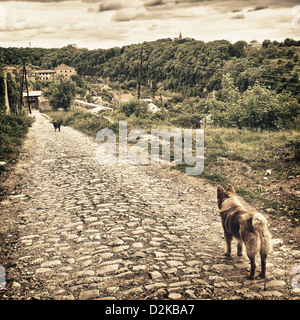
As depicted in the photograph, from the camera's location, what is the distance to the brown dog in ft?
11.8

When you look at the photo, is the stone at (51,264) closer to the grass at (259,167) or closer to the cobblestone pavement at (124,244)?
the cobblestone pavement at (124,244)

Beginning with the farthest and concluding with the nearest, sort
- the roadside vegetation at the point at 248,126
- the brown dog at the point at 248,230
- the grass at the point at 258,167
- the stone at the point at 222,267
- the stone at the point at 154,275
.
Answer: the roadside vegetation at the point at 248,126 → the grass at the point at 258,167 → the stone at the point at 222,267 → the stone at the point at 154,275 → the brown dog at the point at 248,230

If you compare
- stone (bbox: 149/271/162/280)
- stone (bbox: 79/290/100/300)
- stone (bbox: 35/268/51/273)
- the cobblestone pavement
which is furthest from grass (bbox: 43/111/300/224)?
stone (bbox: 35/268/51/273)

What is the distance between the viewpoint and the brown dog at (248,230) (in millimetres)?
3598

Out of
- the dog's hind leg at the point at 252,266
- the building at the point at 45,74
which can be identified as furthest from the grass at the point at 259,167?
the building at the point at 45,74

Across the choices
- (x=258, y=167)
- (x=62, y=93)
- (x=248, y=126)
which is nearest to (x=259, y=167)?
(x=258, y=167)

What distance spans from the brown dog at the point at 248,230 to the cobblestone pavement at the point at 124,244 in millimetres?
392

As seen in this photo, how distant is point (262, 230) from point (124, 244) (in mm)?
2460

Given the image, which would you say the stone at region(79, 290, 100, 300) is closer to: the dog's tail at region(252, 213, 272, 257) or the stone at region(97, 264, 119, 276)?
the stone at region(97, 264, 119, 276)

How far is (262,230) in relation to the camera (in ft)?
11.7

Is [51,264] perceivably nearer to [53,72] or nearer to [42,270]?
[42,270]

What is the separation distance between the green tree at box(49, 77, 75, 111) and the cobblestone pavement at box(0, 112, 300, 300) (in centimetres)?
3399

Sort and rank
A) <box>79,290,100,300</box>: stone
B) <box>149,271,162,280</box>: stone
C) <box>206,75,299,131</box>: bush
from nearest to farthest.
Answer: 1. <box>79,290,100,300</box>: stone
2. <box>149,271,162,280</box>: stone
3. <box>206,75,299,131</box>: bush
